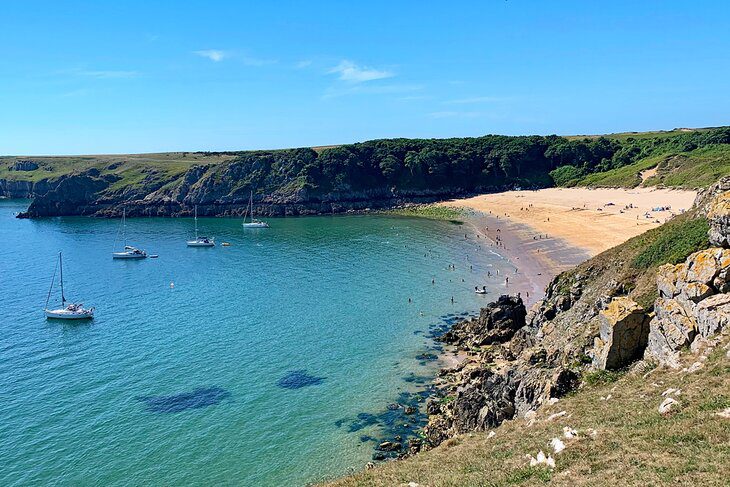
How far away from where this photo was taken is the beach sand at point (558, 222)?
3396 inches

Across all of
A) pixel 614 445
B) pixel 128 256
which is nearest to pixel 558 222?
pixel 128 256

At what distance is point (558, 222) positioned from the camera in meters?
119

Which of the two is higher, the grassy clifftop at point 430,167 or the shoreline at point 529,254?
the grassy clifftop at point 430,167

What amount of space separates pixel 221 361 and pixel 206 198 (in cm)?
13628

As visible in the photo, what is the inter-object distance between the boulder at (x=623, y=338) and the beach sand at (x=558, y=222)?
38548 mm

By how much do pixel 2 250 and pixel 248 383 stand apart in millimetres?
99245

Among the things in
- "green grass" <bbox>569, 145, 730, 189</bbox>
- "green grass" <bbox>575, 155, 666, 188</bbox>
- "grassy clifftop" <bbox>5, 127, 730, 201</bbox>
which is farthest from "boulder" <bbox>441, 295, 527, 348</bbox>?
"grassy clifftop" <bbox>5, 127, 730, 201</bbox>

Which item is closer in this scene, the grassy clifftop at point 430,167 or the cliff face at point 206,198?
the cliff face at point 206,198

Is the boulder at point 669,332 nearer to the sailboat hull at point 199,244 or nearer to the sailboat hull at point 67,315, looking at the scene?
the sailboat hull at point 67,315

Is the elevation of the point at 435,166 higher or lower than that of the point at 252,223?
higher

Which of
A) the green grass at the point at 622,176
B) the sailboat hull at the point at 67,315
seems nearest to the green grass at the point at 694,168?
the green grass at the point at 622,176

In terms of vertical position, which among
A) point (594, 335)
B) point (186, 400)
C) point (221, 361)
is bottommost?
point (186, 400)

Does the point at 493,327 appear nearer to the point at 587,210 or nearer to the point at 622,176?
the point at 587,210

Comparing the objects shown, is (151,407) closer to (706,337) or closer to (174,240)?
(706,337)
